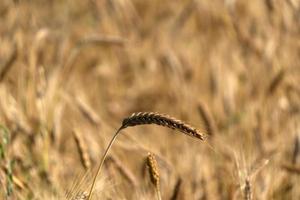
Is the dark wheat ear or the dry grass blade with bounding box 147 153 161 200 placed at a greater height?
the dark wheat ear

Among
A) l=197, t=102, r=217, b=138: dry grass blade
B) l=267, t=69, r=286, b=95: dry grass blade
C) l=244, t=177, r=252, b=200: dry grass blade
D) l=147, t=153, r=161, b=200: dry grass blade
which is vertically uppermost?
l=267, t=69, r=286, b=95: dry grass blade

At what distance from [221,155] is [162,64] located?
5.08 ft

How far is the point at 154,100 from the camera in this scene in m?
3.72

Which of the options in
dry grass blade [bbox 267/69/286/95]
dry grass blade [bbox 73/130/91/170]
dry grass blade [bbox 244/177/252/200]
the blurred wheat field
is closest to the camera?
dry grass blade [bbox 244/177/252/200]

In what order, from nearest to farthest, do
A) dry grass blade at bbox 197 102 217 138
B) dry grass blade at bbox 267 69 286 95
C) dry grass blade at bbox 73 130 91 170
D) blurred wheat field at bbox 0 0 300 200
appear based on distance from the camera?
1. dry grass blade at bbox 73 130 91 170
2. blurred wheat field at bbox 0 0 300 200
3. dry grass blade at bbox 197 102 217 138
4. dry grass blade at bbox 267 69 286 95

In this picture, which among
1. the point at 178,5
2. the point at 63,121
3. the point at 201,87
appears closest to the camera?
the point at 63,121

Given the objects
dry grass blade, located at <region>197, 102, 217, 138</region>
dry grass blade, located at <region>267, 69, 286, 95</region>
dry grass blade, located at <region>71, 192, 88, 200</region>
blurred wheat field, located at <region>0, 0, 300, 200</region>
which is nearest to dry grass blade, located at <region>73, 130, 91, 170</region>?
blurred wheat field, located at <region>0, 0, 300, 200</region>

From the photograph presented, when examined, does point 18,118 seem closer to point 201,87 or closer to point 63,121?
point 63,121

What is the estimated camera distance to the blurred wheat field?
1.98m

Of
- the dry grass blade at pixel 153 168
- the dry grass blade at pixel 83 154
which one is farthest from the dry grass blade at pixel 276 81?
the dry grass blade at pixel 153 168

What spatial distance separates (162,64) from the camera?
3916 millimetres

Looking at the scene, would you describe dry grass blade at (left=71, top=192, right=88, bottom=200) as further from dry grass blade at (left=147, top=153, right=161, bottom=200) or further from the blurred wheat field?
dry grass blade at (left=147, top=153, right=161, bottom=200)

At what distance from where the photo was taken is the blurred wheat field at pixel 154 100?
78.0 inches

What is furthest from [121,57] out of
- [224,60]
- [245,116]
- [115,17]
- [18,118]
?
[18,118]
